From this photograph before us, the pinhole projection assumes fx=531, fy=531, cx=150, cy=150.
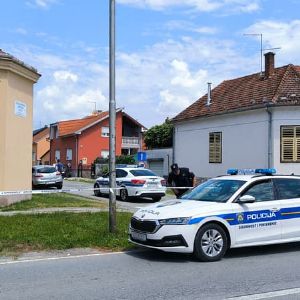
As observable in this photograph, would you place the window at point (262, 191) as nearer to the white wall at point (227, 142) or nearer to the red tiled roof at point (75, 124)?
the white wall at point (227, 142)

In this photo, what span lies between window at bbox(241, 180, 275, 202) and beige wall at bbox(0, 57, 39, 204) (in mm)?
9621

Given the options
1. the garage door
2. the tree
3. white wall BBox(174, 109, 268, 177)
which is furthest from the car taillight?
the tree

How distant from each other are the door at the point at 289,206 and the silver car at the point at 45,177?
21.8m

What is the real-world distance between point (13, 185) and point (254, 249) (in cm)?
988

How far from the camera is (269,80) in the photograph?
29406 mm

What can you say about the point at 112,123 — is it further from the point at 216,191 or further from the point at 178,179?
the point at 178,179

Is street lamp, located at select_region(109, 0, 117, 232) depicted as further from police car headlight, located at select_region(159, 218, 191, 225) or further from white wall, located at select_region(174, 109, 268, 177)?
white wall, located at select_region(174, 109, 268, 177)

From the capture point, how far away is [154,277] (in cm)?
775

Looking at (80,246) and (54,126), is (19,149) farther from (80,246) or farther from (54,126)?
(54,126)

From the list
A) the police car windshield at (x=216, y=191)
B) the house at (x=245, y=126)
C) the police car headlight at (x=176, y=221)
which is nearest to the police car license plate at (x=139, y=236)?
the police car headlight at (x=176, y=221)

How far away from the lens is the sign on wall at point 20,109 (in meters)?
17.7

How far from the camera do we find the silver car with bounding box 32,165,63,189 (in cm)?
3031

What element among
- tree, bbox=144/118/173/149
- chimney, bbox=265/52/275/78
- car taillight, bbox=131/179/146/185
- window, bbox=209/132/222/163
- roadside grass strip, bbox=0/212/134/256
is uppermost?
chimney, bbox=265/52/275/78

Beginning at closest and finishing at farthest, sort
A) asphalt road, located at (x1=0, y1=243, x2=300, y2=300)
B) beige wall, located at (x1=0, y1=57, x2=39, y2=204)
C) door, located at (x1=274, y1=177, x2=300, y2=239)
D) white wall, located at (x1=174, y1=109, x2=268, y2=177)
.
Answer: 1. asphalt road, located at (x1=0, y1=243, x2=300, y2=300)
2. door, located at (x1=274, y1=177, x2=300, y2=239)
3. beige wall, located at (x1=0, y1=57, x2=39, y2=204)
4. white wall, located at (x1=174, y1=109, x2=268, y2=177)
